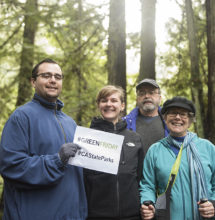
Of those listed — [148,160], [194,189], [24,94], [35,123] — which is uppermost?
[24,94]

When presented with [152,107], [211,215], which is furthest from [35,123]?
[152,107]

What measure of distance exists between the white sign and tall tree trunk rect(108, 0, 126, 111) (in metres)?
3.61

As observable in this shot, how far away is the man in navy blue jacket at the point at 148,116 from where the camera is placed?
4.21m

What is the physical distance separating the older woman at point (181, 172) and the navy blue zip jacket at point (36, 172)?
31.6 inches

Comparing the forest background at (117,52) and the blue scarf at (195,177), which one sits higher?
the forest background at (117,52)

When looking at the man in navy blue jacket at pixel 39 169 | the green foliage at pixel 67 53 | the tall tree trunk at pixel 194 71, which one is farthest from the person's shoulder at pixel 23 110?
the tall tree trunk at pixel 194 71

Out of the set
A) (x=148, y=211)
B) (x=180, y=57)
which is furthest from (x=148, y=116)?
(x=180, y=57)

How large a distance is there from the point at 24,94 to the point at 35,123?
18.9ft

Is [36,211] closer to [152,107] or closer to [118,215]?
[118,215]

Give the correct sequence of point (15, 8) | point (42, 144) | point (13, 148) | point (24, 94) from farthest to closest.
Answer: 1. point (24, 94)
2. point (15, 8)
3. point (42, 144)
4. point (13, 148)

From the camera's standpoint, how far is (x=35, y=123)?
262 cm

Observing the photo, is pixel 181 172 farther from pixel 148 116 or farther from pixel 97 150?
pixel 148 116

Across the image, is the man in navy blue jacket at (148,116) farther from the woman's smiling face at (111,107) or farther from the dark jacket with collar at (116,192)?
the dark jacket with collar at (116,192)

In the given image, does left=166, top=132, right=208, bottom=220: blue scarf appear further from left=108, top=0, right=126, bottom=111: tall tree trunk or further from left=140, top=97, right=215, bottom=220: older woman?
left=108, top=0, right=126, bottom=111: tall tree trunk
